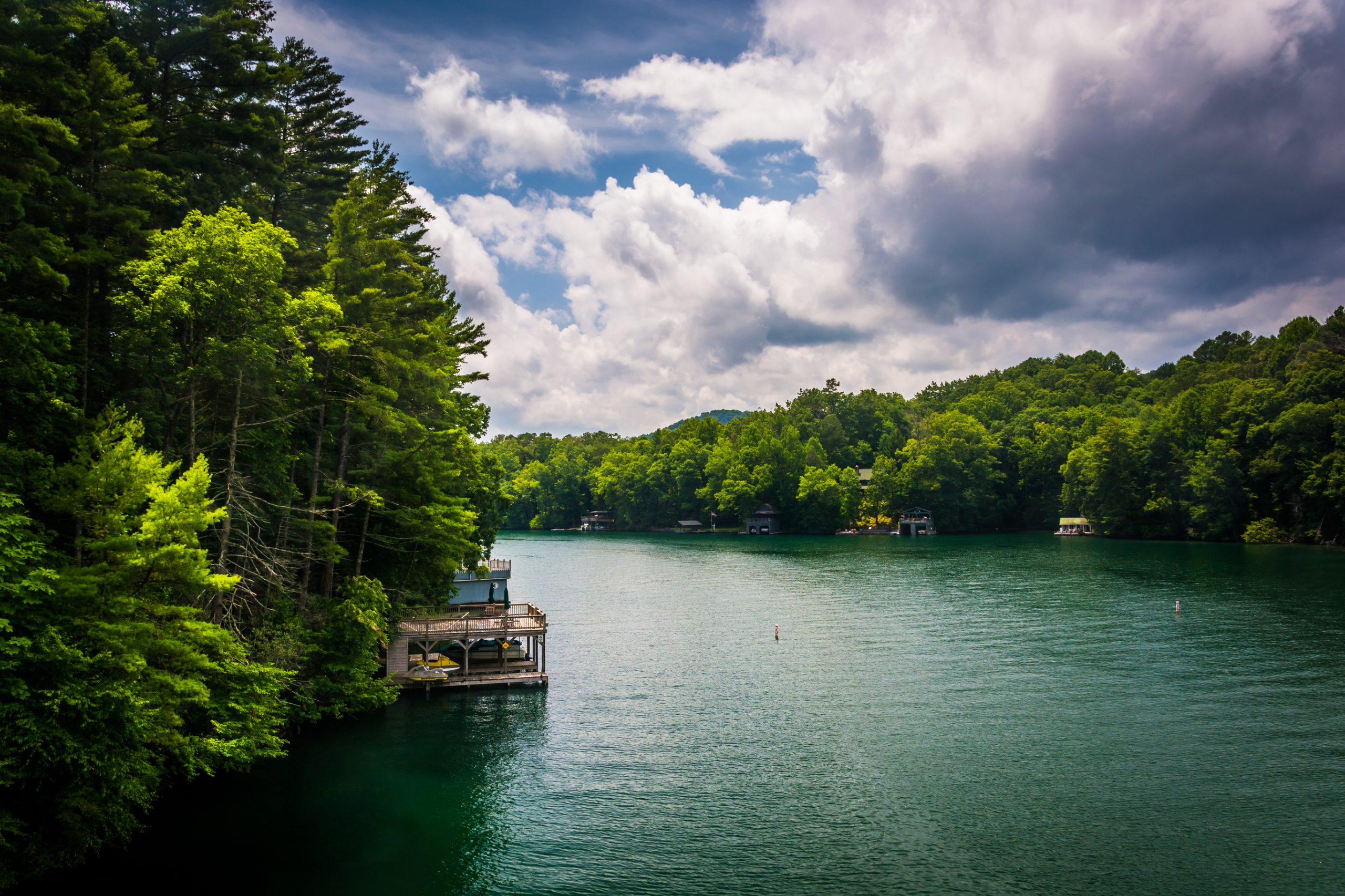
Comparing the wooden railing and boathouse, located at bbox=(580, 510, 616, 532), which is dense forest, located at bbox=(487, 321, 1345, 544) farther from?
the wooden railing

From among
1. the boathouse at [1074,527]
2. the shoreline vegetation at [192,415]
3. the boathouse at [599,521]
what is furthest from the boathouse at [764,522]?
the shoreline vegetation at [192,415]

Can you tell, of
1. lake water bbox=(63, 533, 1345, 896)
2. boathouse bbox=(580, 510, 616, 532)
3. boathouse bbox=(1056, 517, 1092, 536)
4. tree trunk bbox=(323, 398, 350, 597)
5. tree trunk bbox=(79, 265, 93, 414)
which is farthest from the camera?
boathouse bbox=(580, 510, 616, 532)

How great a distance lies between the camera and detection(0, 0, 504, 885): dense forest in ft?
57.2

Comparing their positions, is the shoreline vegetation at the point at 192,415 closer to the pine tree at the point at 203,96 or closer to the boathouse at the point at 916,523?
the pine tree at the point at 203,96

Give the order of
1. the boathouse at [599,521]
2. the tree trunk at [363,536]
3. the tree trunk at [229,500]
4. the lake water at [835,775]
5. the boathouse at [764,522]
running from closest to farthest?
the lake water at [835,775]
the tree trunk at [229,500]
the tree trunk at [363,536]
the boathouse at [764,522]
the boathouse at [599,521]

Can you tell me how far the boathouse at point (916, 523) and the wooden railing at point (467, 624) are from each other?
10756cm

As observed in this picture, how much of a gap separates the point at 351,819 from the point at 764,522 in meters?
127

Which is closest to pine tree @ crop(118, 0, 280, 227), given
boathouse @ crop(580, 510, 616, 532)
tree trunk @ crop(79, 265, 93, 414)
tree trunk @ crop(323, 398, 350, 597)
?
tree trunk @ crop(79, 265, 93, 414)

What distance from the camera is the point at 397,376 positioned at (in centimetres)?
3175

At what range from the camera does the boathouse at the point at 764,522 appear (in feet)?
478

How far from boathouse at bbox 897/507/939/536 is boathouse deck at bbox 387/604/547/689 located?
107 metres

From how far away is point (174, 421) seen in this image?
2242 centimetres

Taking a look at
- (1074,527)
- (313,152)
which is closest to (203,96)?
(313,152)

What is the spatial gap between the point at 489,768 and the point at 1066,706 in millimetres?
21750
